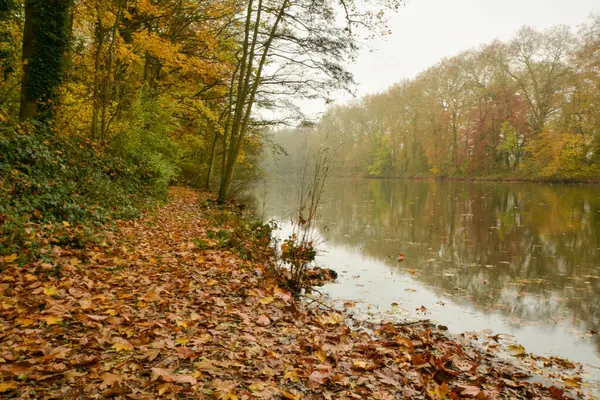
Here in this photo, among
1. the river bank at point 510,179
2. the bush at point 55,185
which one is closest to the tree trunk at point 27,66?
the bush at point 55,185

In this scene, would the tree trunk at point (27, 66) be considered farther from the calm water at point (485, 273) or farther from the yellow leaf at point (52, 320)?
the yellow leaf at point (52, 320)

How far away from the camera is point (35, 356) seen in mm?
2420

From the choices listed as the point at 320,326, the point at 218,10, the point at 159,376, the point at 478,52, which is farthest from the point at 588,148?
the point at 159,376

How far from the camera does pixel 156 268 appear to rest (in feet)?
16.4

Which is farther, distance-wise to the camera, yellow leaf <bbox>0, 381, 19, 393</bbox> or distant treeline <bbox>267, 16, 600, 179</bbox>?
distant treeline <bbox>267, 16, 600, 179</bbox>

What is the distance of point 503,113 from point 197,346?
40.6 meters

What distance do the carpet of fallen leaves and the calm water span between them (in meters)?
1.05

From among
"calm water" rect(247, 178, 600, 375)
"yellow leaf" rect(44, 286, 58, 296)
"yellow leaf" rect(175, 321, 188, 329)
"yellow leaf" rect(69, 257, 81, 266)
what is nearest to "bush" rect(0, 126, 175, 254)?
"yellow leaf" rect(69, 257, 81, 266)

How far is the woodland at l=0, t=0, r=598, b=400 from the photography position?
2.58 metres

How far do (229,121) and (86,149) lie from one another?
6668 millimetres

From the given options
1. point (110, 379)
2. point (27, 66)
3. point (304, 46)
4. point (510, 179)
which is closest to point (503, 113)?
point (510, 179)

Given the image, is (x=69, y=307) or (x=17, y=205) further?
(x=17, y=205)

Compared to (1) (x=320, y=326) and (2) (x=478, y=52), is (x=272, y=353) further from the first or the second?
(2) (x=478, y=52)

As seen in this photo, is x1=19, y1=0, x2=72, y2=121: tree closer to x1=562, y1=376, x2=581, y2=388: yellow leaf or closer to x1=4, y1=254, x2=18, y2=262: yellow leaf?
x1=4, y1=254, x2=18, y2=262: yellow leaf
